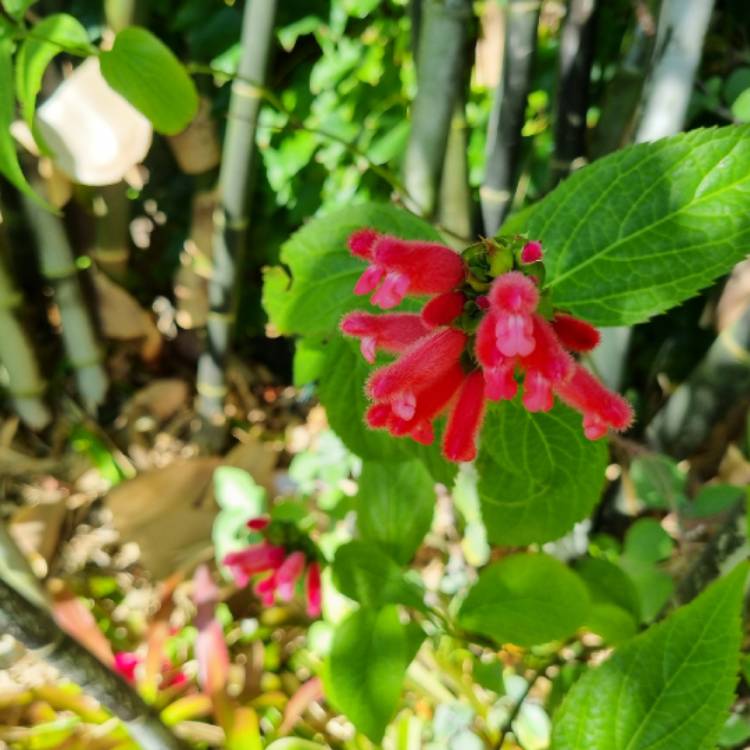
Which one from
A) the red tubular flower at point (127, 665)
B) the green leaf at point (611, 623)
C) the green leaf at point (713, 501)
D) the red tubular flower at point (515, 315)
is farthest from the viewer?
the red tubular flower at point (127, 665)

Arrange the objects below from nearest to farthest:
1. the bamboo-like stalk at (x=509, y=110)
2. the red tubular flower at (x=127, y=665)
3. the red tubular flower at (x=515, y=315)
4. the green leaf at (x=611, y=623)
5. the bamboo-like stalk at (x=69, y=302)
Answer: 1. the red tubular flower at (x=515, y=315)
2. the green leaf at (x=611, y=623)
3. the bamboo-like stalk at (x=509, y=110)
4. the red tubular flower at (x=127, y=665)
5. the bamboo-like stalk at (x=69, y=302)

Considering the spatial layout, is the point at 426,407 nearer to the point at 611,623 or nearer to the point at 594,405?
the point at 594,405

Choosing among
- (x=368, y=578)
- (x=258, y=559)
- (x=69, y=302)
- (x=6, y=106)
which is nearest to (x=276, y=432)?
(x=69, y=302)

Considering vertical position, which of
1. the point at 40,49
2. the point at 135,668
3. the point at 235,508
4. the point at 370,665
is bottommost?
the point at 135,668

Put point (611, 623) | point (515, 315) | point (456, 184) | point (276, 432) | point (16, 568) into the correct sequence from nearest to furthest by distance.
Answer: point (515, 315), point (611, 623), point (16, 568), point (456, 184), point (276, 432)

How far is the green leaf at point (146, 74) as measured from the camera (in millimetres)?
437

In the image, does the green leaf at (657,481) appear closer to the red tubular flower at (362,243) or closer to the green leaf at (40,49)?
the red tubular flower at (362,243)

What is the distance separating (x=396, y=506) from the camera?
533mm

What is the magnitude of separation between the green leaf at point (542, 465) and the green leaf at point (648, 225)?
0.19 feet

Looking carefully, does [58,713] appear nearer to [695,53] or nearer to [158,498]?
[158,498]

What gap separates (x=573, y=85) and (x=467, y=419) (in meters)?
0.44

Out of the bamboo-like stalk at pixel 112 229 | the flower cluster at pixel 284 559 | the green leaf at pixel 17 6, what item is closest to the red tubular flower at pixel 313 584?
the flower cluster at pixel 284 559

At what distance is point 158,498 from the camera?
1071 mm

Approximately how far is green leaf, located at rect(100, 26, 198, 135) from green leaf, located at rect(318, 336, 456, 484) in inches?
6.8
